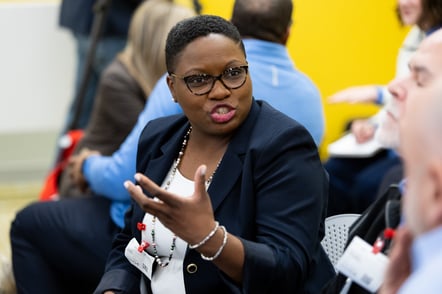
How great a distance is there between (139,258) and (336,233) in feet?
1.92

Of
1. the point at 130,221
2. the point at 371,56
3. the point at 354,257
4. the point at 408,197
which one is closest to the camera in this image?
the point at 408,197

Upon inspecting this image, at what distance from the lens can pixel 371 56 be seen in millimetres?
4852

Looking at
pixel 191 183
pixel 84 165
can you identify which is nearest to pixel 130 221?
pixel 191 183

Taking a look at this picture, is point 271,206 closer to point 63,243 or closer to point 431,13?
point 63,243

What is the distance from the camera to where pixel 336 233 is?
8.12ft

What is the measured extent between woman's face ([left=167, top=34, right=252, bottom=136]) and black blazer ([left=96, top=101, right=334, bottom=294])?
50 mm

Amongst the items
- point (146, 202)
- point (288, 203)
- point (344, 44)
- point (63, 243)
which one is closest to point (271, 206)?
point (288, 203)

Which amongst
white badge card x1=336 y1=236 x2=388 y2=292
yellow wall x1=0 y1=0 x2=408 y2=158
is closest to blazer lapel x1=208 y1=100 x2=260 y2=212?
white badge card x1=336 y1=236 x2=388 y2=292

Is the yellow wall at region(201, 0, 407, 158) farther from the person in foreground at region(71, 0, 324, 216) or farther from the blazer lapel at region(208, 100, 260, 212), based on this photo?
the blazer lapel at region(208, 100, 260, 212)

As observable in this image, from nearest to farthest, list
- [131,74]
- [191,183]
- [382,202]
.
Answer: [382,202] < [191,183] < [131,74]

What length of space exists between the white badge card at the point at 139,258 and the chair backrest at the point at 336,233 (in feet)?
1.75

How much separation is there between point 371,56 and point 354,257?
309cm

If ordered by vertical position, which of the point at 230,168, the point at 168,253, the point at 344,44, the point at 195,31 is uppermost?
the point at 195,31

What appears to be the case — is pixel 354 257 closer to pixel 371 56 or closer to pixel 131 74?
pixel 131 74
